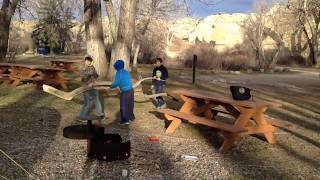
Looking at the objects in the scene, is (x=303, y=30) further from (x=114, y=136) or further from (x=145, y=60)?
(x=114, y=136)

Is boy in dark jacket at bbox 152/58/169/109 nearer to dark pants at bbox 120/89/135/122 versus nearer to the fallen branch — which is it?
the fallen branch

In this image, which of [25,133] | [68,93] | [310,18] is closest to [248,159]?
[68,93]

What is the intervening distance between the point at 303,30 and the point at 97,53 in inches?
1667

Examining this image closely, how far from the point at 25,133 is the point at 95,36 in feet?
28.2

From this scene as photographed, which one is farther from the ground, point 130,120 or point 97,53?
point 97,53

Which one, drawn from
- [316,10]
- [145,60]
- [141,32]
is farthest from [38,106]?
[316,10]

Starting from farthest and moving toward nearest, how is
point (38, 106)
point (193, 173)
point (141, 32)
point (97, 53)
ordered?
1. point (141, 32)
2. point (97, 53)
3. point (38, 106)
4. point (193, 173)

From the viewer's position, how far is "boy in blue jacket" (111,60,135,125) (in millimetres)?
10414

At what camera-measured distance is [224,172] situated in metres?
7.08

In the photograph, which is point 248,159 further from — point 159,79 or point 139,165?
point 159,79

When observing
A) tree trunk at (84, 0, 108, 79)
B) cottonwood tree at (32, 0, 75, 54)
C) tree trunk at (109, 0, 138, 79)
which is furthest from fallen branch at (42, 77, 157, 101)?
cottonwood tree at (32, 0, 75, 54)

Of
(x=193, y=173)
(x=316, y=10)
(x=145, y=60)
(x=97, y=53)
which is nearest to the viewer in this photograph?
(x=193, y=173)

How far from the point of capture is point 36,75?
17000 mm

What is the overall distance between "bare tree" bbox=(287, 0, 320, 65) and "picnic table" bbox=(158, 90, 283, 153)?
42.9 meters
